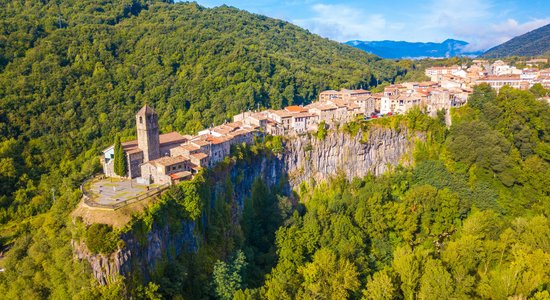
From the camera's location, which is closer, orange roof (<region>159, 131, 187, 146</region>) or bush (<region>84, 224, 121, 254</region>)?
bush (<region>84, 224, 121, 254</region>)

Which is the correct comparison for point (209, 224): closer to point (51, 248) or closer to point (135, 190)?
point (135, 190)

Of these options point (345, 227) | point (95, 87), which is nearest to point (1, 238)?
point (95, 87)

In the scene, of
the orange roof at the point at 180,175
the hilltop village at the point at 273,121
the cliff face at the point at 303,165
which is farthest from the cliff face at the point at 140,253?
the hilltop village at the point at 273,121

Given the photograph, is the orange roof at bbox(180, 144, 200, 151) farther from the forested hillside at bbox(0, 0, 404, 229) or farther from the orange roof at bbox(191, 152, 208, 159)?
the forested hillside at bbox(0, 0, 404, 229)

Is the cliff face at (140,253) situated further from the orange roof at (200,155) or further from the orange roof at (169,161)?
the orange roof at (200,155)

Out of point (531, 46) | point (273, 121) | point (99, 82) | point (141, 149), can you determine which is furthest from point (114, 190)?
point (531, 46)

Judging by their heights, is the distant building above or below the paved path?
above

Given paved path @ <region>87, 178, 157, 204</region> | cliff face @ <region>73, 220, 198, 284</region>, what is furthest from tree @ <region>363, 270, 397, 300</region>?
paved path @ <region>87, 178, 157, 204</region>
